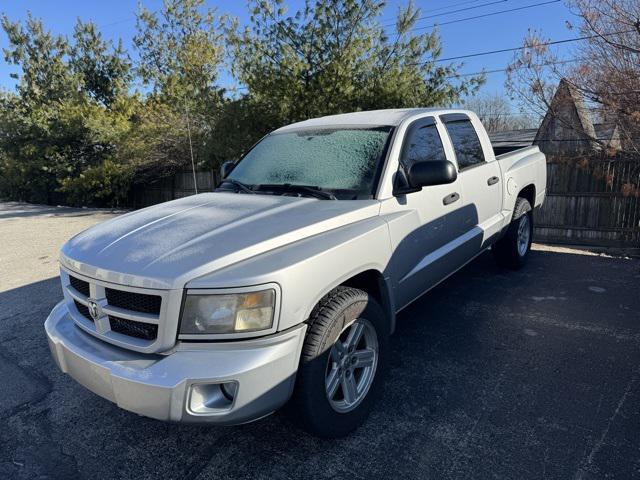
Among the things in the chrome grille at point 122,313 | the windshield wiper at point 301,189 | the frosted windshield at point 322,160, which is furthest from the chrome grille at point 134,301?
the frosted windshield at point 322,160

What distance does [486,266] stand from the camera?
233 inches

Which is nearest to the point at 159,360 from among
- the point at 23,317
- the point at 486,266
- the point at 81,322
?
the point at 81,322

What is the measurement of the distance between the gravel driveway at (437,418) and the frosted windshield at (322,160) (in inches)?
58.6

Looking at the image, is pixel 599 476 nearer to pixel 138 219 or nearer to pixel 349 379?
pixel 349 379

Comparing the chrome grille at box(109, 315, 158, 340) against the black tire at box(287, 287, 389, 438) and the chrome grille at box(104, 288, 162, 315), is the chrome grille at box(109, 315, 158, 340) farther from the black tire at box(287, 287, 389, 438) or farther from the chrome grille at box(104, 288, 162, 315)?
the black tire at box(287, 287, 389, 438)

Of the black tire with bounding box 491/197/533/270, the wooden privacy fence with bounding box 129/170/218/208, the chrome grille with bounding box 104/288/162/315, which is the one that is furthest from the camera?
the wooden privacy fence with bounding box 129/170/218/208

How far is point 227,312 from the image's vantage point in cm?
212

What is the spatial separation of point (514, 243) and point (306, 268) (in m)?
3.92

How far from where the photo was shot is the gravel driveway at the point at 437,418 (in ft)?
8.04

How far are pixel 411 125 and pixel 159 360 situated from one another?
2.49 metres

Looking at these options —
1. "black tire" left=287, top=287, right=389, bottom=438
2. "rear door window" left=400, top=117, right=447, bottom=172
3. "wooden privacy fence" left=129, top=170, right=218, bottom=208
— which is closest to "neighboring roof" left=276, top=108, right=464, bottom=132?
"rear door window" left=400, top=117, right=447, bottom=172

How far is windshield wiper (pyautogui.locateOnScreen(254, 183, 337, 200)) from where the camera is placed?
3.10 m

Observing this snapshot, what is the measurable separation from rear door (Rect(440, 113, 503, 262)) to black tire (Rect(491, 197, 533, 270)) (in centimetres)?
60

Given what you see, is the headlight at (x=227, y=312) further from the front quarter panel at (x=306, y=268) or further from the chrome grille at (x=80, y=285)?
the chrome grille at (x=80, y=285)
